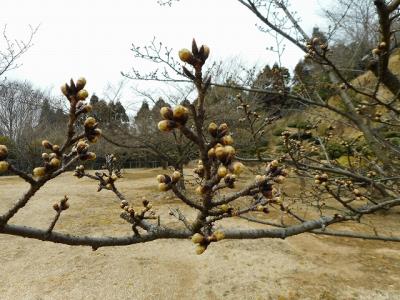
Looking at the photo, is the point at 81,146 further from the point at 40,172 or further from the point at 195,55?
the point at 195,55

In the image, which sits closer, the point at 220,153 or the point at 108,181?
the point at 220,153

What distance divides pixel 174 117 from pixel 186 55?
0.16 m

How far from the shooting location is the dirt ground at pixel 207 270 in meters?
7.06

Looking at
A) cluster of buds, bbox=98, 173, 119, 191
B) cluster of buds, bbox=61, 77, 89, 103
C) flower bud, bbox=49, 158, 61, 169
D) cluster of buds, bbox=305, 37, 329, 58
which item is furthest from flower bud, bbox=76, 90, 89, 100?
cluster of buds, bbox=305, 37, 329, 58

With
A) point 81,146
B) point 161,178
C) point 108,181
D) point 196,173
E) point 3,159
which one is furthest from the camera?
point 108,181

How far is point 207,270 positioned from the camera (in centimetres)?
820

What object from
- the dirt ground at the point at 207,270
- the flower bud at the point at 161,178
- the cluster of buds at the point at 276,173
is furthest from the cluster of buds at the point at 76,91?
the dirt ground at the point at 207,270

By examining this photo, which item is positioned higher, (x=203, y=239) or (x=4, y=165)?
(x=4, y=165)

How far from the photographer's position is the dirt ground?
706 cm

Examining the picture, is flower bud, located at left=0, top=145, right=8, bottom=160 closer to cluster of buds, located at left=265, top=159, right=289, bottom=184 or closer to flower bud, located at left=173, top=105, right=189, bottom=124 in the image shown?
flower bud, located at left=173, top=105, right=189, bottom=124

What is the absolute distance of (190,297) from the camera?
22.8 feet

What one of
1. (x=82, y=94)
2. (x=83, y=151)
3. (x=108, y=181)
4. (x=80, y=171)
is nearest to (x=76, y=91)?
(x=82, y=94)

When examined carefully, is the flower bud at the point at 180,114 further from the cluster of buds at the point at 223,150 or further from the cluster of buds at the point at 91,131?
the cluster of buds at the point at 91,131

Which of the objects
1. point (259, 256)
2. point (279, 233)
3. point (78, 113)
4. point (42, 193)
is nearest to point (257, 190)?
point (78, 113)
